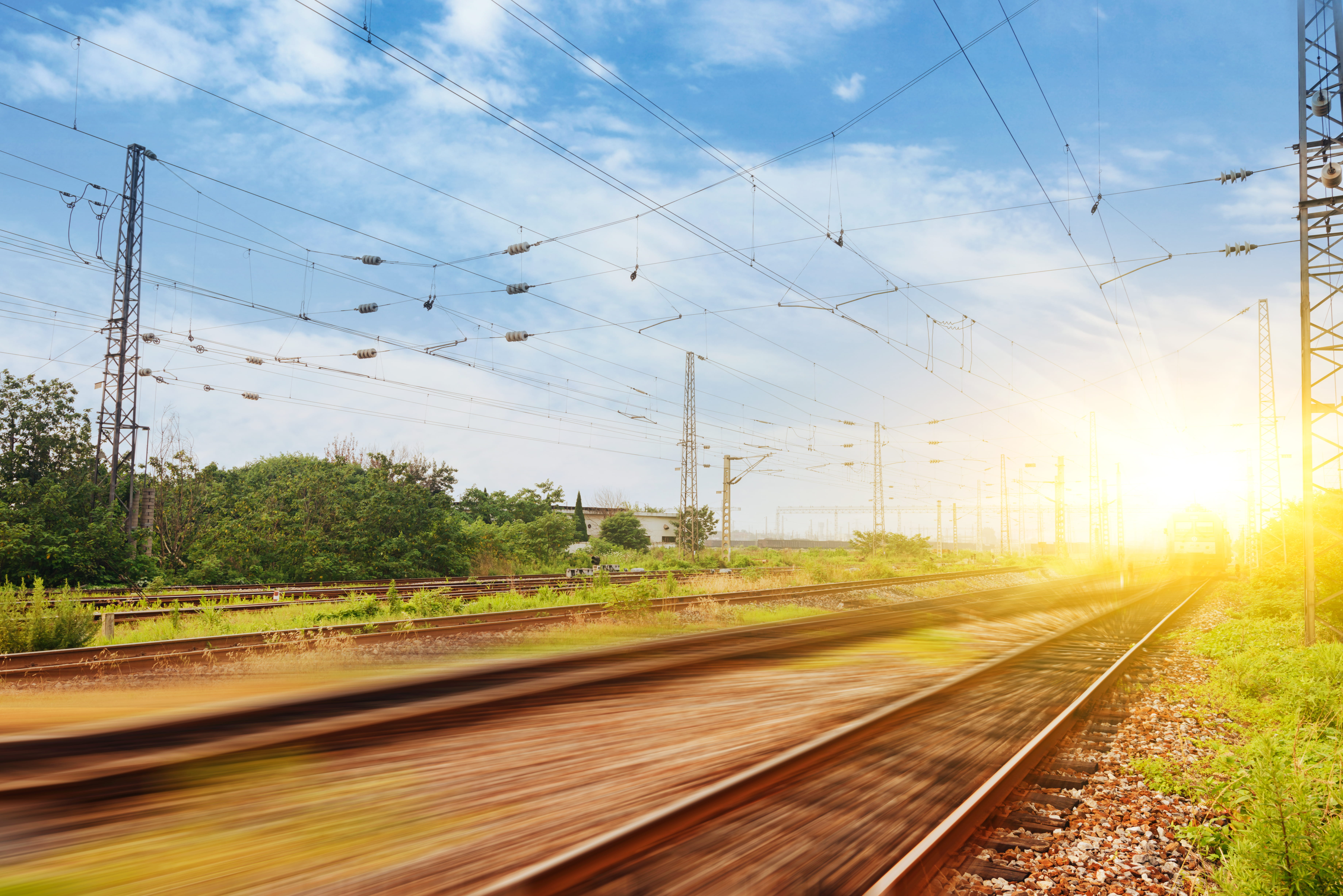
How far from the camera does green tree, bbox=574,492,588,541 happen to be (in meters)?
62.0

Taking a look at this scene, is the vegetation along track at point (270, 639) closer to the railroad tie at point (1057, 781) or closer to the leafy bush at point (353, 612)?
the leafy bush at point (353, 612)

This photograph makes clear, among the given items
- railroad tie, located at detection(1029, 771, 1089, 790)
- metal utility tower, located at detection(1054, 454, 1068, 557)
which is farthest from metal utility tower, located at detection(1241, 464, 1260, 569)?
railroad tie, located at detection(1029, 771, 1089, 790)

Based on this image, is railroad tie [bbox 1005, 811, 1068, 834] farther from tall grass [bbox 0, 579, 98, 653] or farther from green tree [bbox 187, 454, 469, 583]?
green tree [bbox 187, 454, 469, 583]

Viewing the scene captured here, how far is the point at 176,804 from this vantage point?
6.01m

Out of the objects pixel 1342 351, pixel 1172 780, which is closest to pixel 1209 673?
pixel 1342 351

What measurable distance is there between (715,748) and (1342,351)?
14195 mm

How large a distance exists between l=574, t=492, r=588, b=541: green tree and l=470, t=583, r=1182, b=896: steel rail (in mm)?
45154

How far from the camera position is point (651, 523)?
3570 inches

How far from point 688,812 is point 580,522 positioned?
225 ft

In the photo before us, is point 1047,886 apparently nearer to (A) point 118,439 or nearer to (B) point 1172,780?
(B) point 1172,780

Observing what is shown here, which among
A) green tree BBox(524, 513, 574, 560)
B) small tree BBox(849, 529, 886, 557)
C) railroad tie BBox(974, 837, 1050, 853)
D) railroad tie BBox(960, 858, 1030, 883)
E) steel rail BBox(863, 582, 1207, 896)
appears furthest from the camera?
small tree BBox(849, 529, 886, 557)

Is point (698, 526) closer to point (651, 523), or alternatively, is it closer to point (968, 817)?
point (651, 523)

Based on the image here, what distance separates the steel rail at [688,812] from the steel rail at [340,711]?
Answer: 448 cm

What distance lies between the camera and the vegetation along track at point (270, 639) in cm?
1182
